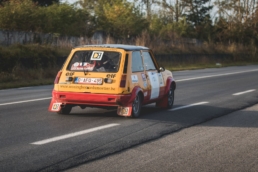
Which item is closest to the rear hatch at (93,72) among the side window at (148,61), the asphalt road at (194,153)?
the side window at (148,61)

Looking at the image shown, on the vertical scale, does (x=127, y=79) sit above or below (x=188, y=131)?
above

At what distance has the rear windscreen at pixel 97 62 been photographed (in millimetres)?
12203

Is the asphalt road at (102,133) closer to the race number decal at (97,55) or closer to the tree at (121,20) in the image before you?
the race number decal at (97,55)

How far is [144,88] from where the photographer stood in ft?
41.7

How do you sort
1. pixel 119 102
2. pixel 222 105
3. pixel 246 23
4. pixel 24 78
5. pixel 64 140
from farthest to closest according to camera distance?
pixel 246 23 < pixel 24 78 < pixel 222 105 < pixel 119 102 < pixel 64 140

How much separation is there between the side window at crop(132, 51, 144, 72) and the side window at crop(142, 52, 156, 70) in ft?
0.92

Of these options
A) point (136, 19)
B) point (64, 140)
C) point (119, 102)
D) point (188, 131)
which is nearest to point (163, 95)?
point (119, 102)

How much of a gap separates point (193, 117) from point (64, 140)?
4.04 m

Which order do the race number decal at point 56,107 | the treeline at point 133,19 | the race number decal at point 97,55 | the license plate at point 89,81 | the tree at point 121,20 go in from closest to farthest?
the license plate at point 89,81 → the race number decal at point 97,55 → the race number decal at point 56,107 → the treeline at point 133,19 → the tree at point 121,20

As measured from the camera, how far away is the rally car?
39.1 feet

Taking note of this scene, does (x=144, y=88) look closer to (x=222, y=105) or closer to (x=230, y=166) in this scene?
(x=222, y=105)

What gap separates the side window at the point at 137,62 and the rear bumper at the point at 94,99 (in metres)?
0.78

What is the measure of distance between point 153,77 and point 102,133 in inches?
139

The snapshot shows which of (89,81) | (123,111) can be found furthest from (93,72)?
(123,111)
